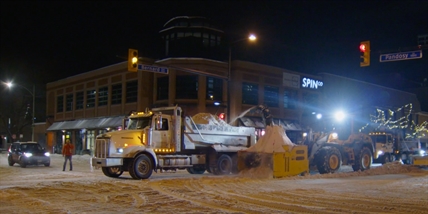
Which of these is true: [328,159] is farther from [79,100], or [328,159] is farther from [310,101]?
[79,100]

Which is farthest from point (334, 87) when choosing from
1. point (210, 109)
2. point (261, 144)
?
point (261, 144)

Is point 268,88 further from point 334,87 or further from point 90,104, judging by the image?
point 90,104

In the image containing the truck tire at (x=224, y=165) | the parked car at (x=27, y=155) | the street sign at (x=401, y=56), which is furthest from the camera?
the parked car at (x=27, y=155)

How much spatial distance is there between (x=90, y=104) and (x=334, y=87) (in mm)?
25768

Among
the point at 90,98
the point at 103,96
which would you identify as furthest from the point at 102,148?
the point at 90,98

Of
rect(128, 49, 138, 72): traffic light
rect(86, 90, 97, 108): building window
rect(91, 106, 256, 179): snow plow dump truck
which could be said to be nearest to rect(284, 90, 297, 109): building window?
rect(86, 90, 97, 108): building window

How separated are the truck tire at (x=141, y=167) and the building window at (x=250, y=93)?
2270 centimetres

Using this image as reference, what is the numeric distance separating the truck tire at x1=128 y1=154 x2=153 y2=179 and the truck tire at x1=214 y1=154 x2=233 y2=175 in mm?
3632

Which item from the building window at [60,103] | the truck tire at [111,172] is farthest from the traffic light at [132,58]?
the building window at [60,103]

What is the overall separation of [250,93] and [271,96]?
3141mm

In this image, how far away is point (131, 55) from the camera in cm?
2222

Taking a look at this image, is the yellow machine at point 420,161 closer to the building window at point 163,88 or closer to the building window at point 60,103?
the building window at point 163,88

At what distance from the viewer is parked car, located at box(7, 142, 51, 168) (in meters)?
27.5

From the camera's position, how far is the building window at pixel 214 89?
3984cm
